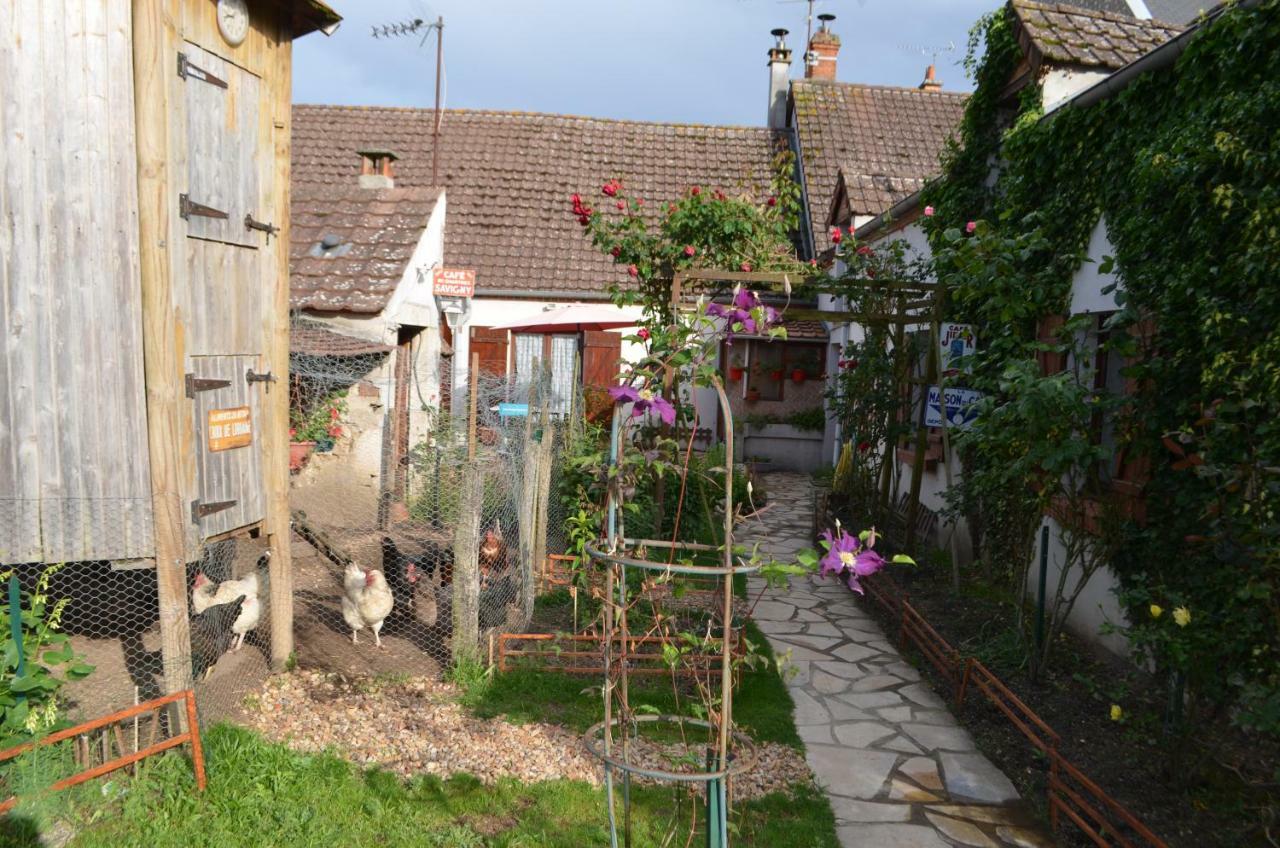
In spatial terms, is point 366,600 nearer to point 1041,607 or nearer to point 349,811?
point 349,811

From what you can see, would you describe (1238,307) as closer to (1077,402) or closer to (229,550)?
(1077,402)

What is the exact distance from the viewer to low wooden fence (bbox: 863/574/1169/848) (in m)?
4.00

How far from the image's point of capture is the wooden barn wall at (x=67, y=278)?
463 cm

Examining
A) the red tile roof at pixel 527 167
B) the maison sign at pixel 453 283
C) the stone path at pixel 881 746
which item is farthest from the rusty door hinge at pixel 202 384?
the red tile roof at pixel 527 167

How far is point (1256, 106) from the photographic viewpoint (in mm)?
4820

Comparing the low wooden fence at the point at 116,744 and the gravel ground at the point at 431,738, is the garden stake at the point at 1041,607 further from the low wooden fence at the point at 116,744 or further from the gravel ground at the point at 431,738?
the low wooden fence at the point at 116,744

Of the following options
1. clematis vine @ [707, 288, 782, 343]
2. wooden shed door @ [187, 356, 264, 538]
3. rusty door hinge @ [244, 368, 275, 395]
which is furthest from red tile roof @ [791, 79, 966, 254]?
clematis vine @ [707, 288, 782, 343]

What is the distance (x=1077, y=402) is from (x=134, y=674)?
19.7ft

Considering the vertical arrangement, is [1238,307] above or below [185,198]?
below

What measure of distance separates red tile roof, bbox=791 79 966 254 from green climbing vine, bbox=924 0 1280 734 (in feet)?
30.3

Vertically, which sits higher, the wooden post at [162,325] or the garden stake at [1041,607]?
the wooden post at [162,325]

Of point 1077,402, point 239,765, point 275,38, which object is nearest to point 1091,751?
point 1077,402

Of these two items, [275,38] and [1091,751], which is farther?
[275,38]

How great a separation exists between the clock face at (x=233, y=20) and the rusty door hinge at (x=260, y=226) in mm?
1020
